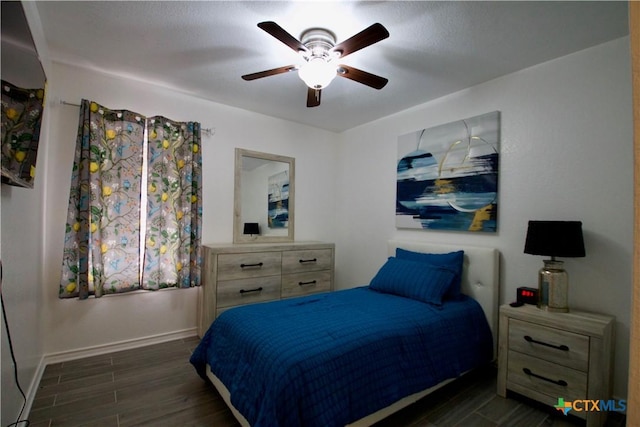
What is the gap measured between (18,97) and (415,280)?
104 inches

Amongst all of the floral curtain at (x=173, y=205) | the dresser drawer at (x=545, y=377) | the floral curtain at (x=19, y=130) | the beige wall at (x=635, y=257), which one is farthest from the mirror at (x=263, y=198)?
the beige wall at (x=635, y=257)

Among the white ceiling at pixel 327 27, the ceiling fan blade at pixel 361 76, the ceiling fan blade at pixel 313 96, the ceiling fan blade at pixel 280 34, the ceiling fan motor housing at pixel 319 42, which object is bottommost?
the ceiling fan blade at pixel 313 96

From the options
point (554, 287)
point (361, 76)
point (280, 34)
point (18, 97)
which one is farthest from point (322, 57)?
point (554, 287)

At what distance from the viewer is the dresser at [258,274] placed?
297 centimetres

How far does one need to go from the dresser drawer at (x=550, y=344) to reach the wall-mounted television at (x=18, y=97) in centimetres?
293

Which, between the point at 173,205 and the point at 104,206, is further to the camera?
the point at 173,205

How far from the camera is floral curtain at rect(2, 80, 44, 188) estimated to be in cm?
115

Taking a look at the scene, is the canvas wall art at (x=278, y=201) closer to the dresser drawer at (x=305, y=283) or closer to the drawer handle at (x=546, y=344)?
the dresser drawer at (x=305, y=283)

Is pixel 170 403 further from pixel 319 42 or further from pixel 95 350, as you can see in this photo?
pixel 319 42

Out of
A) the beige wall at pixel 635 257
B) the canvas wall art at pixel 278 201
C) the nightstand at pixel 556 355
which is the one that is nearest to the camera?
the beige wall at pixel 635 257

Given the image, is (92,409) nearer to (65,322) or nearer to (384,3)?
(65,322)

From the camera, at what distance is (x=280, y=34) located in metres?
1.70

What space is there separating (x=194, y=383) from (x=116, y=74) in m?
2.70

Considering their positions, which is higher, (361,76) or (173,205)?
(361,76)
